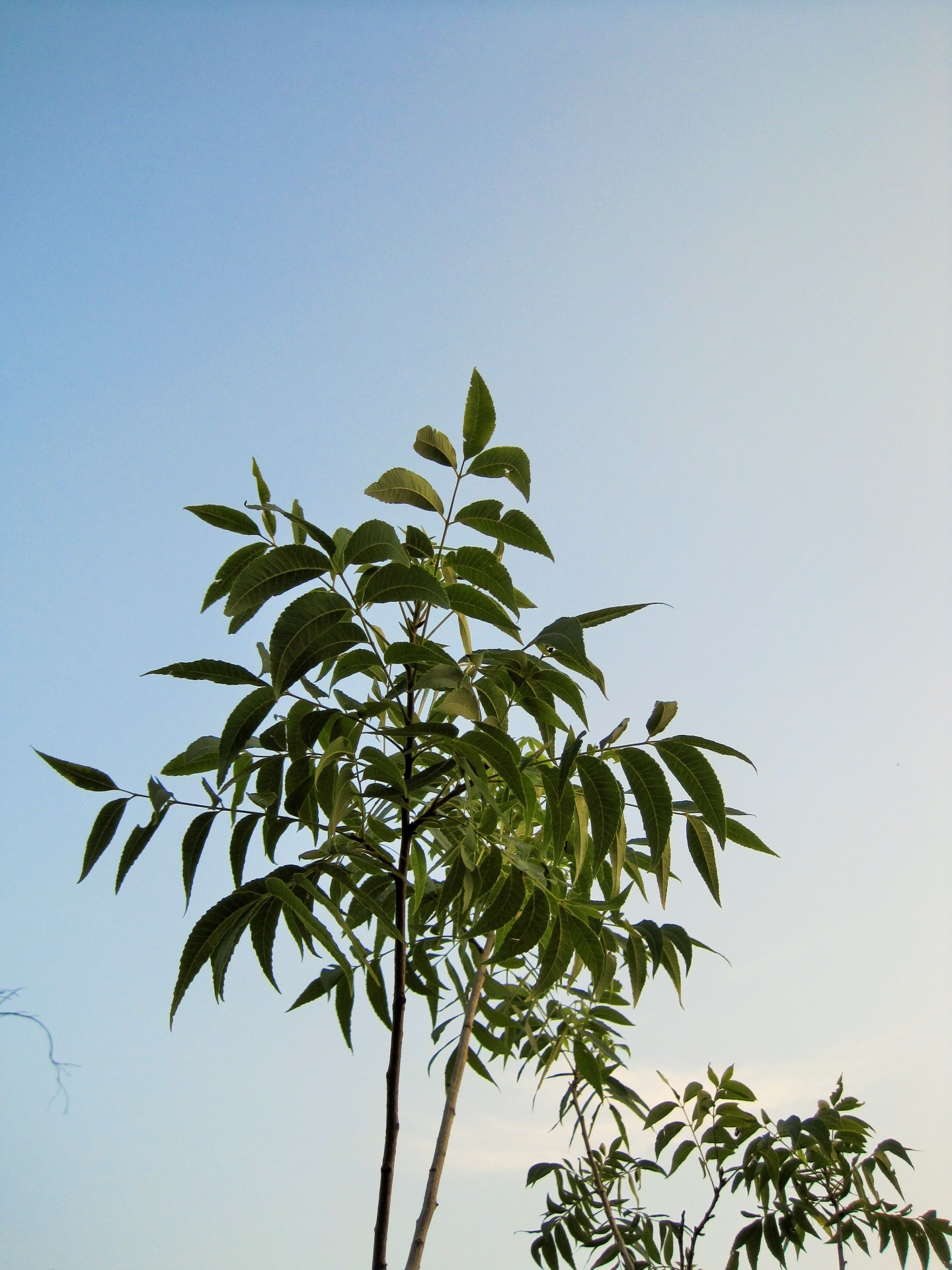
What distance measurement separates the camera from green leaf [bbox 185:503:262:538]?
56.1 inches

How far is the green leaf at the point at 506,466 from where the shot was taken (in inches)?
55.6

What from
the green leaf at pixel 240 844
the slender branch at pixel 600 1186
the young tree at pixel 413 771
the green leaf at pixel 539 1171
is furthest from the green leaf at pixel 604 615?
the green leaf at pixel 539 1171

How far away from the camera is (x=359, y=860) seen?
4.47 ft

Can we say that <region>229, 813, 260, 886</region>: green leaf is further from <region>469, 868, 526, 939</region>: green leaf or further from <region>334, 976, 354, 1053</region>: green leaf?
<region>469, 868, 526, 939</region>: green leaf

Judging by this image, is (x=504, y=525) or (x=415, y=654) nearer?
(x=415, y=654)

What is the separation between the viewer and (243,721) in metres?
1.21

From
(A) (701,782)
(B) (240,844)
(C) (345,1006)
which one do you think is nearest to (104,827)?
(B) (240,844)

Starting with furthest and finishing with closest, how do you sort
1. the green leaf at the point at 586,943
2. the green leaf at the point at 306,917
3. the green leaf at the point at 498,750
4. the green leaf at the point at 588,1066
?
the green leaf at the point at 588,1066 < the green leaf at the point at 586,943 < the green leaf at the point at 498,750 < the green leaf at the point at 306,917

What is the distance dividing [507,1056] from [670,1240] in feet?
2.25

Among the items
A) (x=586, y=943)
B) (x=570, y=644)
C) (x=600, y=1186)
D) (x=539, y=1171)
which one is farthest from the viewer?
(x=539, y=1171)

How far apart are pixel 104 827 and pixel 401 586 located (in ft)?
2.10

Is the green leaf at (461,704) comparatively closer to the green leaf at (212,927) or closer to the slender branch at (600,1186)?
the green leaf at (212,927)

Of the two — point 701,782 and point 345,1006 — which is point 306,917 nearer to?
point 345,1006

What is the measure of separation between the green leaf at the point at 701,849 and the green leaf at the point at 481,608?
42cm
